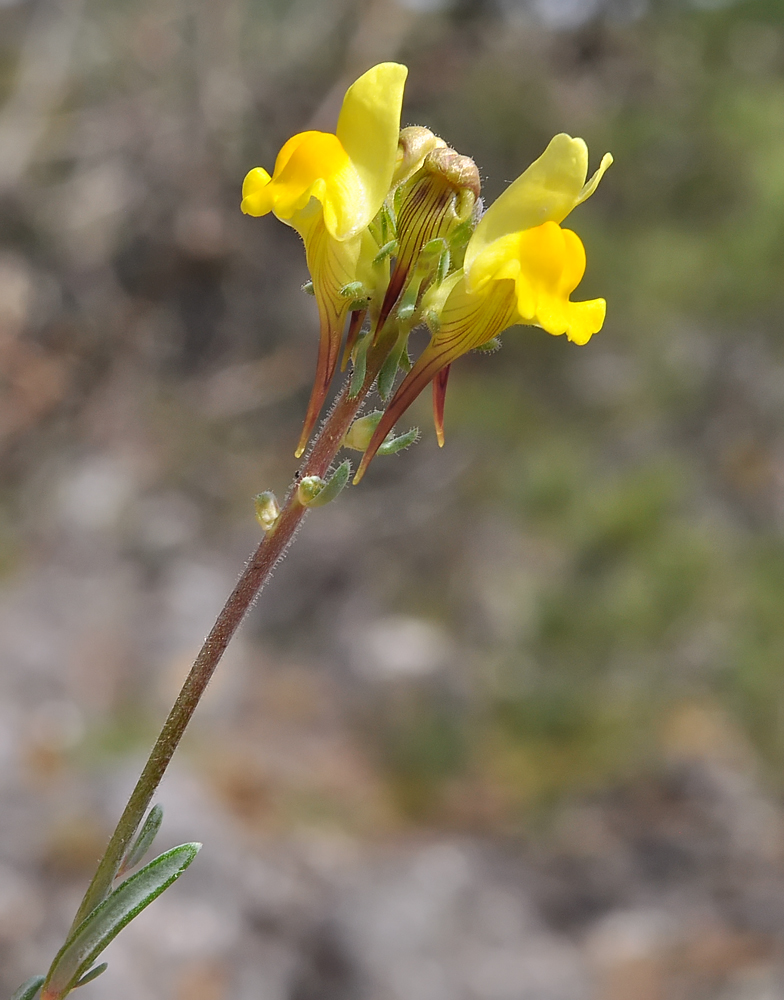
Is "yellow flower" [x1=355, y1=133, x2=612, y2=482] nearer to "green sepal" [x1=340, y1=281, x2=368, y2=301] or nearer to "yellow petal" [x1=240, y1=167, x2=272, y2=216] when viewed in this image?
"green sepal" [x1=340, y1=281, x2=368, y2=301]

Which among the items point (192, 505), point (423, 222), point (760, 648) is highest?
point (192, 505)

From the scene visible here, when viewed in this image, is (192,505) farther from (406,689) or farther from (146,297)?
(406,689)

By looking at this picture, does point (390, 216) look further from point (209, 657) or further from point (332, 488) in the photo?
point (209, 657)

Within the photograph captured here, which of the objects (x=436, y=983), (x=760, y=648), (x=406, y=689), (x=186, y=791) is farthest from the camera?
(x=406, y=689)

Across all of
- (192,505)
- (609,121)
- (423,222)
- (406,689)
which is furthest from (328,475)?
(192,505)

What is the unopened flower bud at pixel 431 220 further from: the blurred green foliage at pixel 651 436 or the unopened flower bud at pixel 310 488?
the blurred green foliage at pixel 651 436

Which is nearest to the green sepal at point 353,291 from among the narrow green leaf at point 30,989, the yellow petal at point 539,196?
the yellow petal at point 539,196
